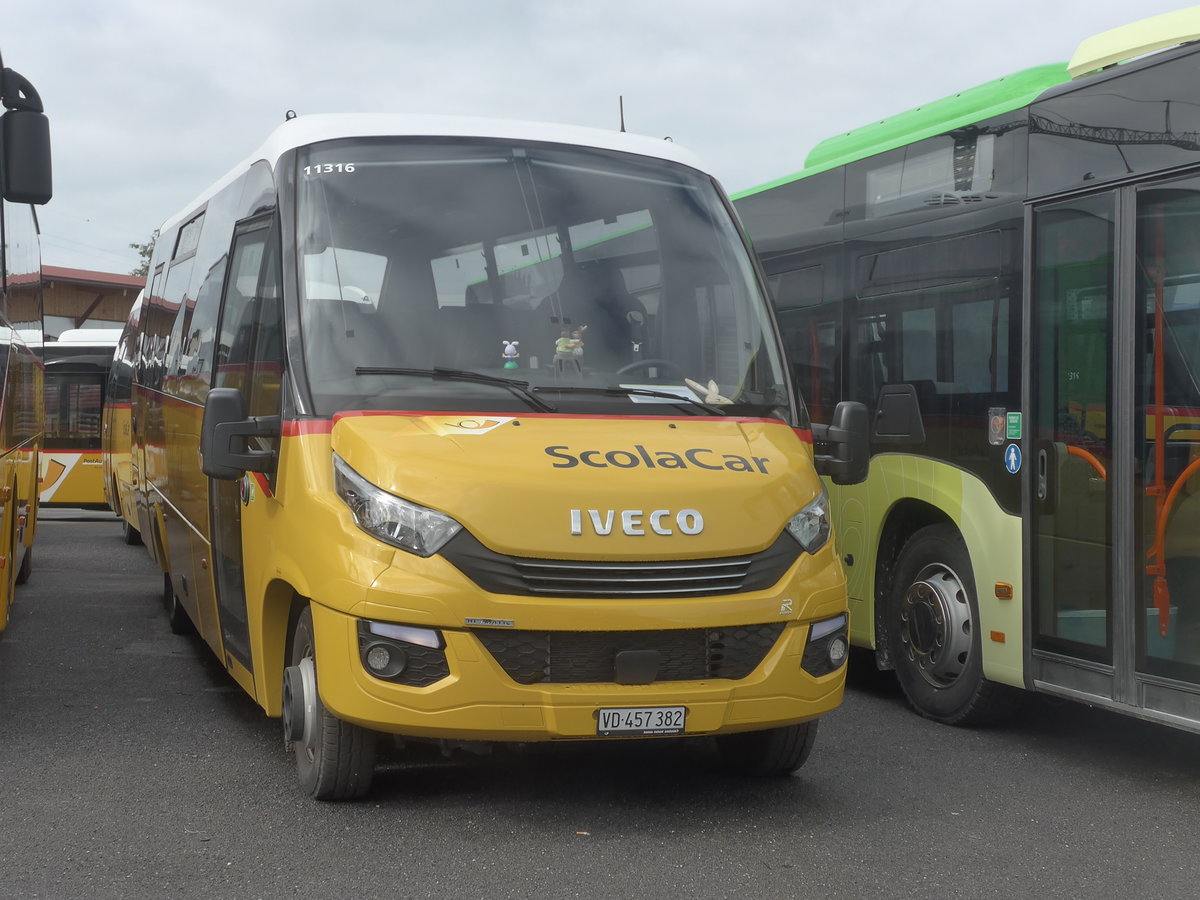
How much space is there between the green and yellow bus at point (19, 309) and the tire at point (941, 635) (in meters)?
4.66

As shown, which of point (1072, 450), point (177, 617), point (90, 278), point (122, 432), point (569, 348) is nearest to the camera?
point (569, 348)

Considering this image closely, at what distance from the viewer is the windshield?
5863mm

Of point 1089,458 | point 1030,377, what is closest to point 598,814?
point 1089,458

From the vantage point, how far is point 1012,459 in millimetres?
7125

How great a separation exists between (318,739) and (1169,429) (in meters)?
3.71

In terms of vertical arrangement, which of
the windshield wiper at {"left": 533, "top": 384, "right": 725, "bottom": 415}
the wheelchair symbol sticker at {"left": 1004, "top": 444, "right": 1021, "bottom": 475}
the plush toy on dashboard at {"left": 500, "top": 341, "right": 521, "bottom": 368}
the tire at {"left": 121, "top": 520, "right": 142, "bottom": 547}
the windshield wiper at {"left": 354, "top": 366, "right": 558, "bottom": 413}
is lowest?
the tire at {"left": 121, "top": 520, "right": 142, "bottom": 547}

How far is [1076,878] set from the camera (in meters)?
5.03

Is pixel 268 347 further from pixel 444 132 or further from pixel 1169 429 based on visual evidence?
pixel 1169 429

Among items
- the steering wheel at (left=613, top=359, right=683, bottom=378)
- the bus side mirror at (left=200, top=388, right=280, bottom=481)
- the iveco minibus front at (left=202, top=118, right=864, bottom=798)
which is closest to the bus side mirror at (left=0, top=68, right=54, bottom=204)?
the iveco minibus front at (left=202, top=118, right=864, bottom=798)

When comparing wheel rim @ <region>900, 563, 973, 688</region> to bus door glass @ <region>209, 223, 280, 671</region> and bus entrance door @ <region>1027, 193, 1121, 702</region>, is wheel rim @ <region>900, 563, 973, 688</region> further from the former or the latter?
bus door glass @ <region>209, 223, 280, 671</region>

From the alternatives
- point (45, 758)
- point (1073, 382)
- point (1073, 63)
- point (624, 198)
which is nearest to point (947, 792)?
point (1073, 382)

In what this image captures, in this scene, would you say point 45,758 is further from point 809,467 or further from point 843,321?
point 843,321

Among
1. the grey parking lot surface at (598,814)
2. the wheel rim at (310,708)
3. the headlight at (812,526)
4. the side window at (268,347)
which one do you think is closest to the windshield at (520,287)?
the side window at (268,347)

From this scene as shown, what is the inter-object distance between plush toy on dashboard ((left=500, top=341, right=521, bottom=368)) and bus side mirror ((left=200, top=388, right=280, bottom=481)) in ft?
3.11
